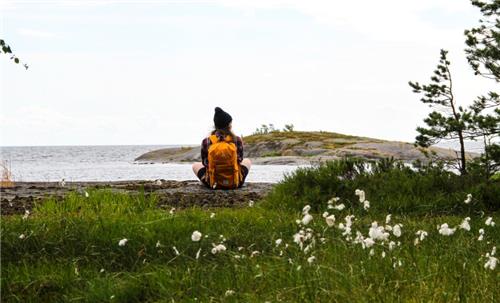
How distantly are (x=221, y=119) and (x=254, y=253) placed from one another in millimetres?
10095

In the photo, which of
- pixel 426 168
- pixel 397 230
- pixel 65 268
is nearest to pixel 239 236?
pixel 65 268

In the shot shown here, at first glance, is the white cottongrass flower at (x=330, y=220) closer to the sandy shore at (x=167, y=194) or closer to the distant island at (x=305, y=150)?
the sandy shore at (x=167, y=194)

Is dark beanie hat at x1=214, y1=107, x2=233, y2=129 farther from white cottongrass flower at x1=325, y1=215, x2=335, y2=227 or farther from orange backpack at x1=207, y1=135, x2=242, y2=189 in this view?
white cottongrass flower at x1=325, y1=215, x2=335, y2=227

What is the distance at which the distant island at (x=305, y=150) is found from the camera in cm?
4753

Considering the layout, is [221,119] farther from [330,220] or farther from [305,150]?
[305,150]

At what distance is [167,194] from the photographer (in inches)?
580

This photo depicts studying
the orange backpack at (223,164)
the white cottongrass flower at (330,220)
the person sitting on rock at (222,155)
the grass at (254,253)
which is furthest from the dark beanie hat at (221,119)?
the white cottongrass flower at (330,220)

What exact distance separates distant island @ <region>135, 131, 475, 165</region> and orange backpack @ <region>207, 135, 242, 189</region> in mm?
27188

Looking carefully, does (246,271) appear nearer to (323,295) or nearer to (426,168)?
(323,295)

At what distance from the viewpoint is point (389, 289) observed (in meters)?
5.43

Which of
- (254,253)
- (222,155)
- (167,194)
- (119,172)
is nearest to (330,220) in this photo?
(254,253)

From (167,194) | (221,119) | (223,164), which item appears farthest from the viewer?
(221,119)

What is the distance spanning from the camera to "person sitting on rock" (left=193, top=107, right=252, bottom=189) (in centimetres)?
1603

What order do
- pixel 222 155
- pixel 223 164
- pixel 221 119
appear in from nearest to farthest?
pixel 222 155 < pixel 223 164 < pixel 221 119
